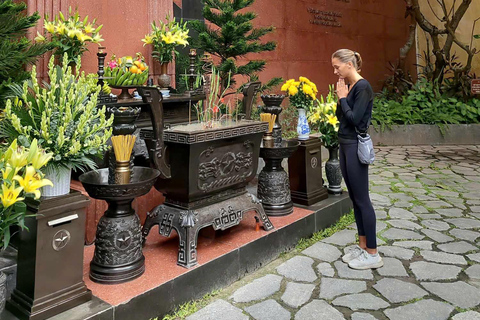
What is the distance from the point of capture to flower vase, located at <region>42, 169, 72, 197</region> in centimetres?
250

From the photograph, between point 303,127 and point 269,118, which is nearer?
point 269,118

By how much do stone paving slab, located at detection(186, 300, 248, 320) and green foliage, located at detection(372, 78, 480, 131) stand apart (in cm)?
760

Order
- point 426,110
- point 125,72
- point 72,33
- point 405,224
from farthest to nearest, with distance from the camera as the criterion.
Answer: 1. point 426,110
2. point 405,224
3. point 125,72
4. point 72,33

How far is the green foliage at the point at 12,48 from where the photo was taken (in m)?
2.92

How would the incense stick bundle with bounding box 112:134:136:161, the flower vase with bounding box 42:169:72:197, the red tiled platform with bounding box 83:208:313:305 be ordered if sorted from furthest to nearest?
1. the incense stick bundle with bounding box 112:134:136:161
2. the red tiled platform with bounding box 83:208:313:305
3. the flower vase with bounding box 42:169:72:197

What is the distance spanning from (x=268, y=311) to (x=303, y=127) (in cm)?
229

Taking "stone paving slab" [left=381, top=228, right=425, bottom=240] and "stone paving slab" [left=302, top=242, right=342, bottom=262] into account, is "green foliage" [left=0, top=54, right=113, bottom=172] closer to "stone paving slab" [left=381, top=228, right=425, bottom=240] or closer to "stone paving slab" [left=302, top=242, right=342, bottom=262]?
"stone paving slab" [left=302, top=242, right=342, bottom=262]

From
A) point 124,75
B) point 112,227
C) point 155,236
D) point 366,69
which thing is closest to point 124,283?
point 112,227

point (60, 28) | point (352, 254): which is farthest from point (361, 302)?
point (60, 28)

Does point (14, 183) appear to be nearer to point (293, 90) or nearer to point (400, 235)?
point (293, 90)

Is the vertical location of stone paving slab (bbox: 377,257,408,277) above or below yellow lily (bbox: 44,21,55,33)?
below

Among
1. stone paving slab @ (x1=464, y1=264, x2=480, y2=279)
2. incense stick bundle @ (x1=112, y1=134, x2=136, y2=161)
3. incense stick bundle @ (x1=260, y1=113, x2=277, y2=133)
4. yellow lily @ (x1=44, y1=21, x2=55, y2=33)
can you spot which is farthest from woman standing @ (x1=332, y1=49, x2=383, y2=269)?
yellow lily @ (x1=44, y1=21, x2=55, y2=33)

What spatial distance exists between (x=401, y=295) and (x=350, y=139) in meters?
1.26

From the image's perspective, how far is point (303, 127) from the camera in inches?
187
